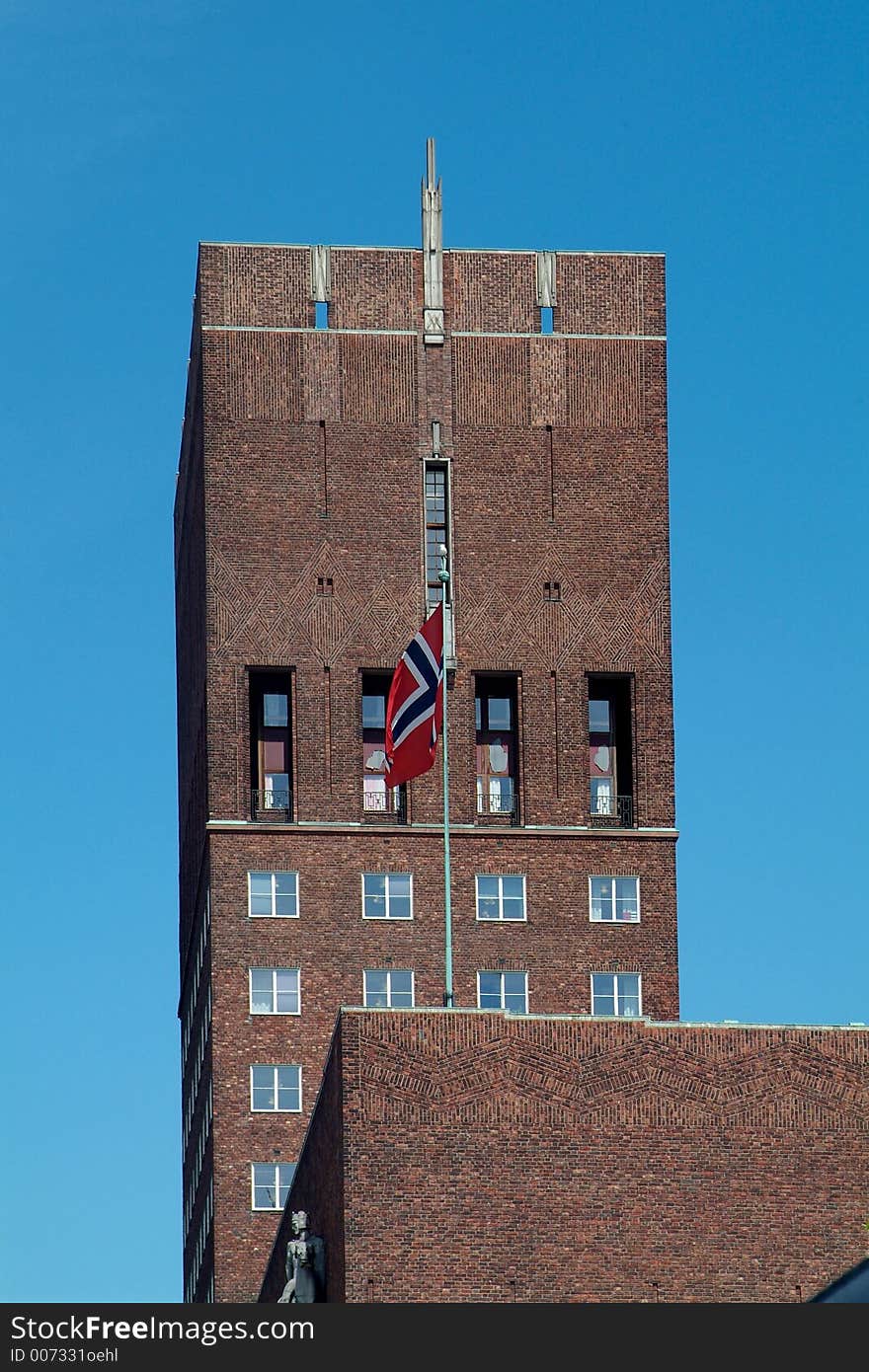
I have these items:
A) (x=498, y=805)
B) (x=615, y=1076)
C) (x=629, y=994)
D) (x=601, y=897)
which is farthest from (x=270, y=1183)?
(x=615, y=1076)

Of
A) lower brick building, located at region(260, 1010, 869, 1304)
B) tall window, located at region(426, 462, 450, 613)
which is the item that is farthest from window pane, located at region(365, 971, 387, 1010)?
lower brick building, located at region(260, 1010, 869, 1304)

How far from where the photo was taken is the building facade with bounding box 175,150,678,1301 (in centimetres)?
9425

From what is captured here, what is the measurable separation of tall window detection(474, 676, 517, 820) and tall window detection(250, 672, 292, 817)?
18.6 ft

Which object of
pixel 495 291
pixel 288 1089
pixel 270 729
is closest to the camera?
pixel 288 1089

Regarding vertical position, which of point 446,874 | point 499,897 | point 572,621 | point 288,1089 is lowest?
point 288,1089

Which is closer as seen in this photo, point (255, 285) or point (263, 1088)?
point (263, 1088)

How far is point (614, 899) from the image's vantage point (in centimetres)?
9625


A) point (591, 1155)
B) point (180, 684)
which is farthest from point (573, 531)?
point (591, 1155)

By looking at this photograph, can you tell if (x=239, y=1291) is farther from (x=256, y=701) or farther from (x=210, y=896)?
(x=256, y=701)

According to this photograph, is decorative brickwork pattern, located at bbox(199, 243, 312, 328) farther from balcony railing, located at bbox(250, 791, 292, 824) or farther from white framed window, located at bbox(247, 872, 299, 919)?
white framed window, located at bbox(247, 872, 299, 919)

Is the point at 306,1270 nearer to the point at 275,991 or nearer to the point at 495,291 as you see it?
the point at 275,991

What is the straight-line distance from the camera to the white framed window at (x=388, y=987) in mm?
93062

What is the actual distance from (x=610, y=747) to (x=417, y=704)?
23801 mm

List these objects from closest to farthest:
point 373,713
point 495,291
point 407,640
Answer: point 407,640 < point 373,713 < point 495,291
